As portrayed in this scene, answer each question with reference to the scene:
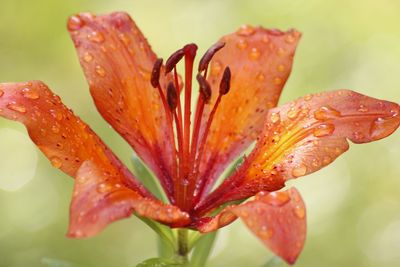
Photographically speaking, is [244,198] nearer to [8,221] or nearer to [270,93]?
[270,93]

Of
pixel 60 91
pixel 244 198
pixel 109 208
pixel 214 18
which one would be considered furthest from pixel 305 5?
pixel 109 208

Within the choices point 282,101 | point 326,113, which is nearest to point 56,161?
point 326,113

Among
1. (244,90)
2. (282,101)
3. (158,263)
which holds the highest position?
(244,90)

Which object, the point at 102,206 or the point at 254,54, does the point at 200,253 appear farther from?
the point at 254,54

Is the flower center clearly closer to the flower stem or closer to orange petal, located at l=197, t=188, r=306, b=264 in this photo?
the flower stem

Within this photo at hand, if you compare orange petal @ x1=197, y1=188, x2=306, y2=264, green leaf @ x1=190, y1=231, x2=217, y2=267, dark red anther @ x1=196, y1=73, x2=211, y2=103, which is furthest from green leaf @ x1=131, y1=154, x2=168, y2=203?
orange petal @ x1=197, y1=188, x2=306, y2=264

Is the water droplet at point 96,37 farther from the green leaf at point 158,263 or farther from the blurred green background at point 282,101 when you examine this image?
the blurred green background at point 282,101
